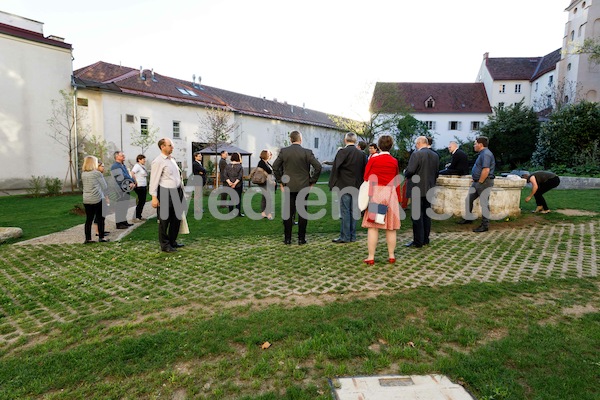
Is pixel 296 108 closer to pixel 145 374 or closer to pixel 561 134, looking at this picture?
pixel 561 134

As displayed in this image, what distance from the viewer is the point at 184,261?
5.78 meters

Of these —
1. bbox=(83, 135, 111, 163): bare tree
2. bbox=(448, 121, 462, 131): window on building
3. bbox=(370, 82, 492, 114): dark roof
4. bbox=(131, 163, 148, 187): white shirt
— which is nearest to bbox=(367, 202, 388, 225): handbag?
bbox=(131, 163, 148, 187): white shirt

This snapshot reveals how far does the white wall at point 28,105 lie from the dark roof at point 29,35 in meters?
0.22

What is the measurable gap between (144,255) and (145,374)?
3.83m

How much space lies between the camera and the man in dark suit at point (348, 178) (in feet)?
22.2

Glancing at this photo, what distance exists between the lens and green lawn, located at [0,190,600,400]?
8.51ft

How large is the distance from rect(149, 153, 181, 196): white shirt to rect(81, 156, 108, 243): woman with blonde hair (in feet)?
5.66

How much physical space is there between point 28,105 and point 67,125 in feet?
6.84

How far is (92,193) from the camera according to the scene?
6.91 metres

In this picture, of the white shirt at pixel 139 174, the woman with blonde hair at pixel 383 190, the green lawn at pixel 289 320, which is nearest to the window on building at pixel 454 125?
the green lawn at pixel 289 320

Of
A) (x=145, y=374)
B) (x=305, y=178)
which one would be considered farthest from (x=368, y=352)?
(x=305, y=178)

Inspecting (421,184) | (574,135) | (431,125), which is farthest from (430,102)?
(421,184)

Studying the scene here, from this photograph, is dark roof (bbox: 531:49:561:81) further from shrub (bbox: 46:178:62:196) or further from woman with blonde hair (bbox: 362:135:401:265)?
shrub (bbox: 46:178:62:196)

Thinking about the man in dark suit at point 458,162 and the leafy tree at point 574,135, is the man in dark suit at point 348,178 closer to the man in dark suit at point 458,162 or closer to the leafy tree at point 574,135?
the man in dark suit at point 458,162
